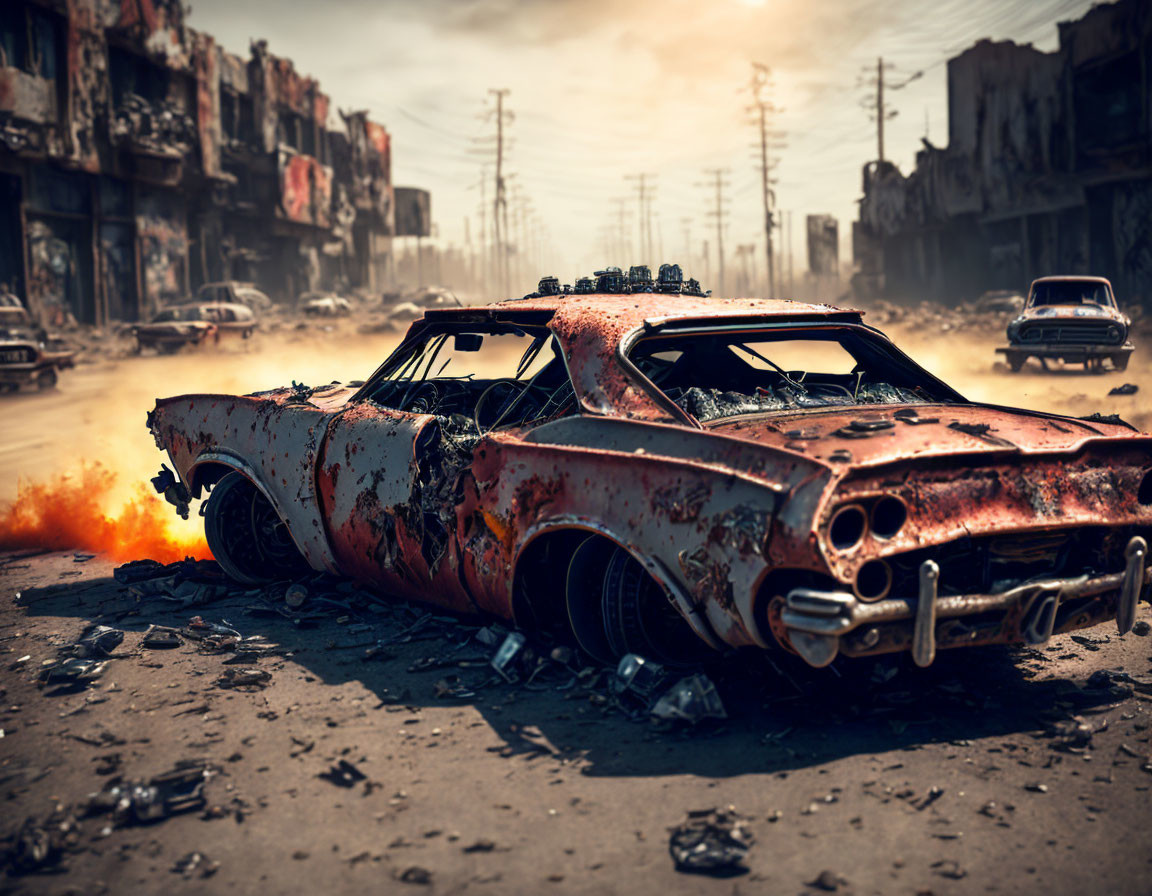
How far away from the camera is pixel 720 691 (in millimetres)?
3803

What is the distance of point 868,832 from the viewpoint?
2.82 metres

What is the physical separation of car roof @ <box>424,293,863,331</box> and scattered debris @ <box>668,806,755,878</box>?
6.12ft

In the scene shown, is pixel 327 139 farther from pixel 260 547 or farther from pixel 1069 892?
pixel 1069 892

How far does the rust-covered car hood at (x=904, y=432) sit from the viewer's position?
3.27m

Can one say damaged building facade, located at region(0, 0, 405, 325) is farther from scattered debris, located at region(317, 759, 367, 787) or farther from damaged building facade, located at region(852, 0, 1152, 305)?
scattered debris, located at region(317, 759, 367, 787)

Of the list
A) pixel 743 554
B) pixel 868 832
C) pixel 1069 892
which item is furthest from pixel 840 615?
pixel 1069 892

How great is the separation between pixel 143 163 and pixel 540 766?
104ft

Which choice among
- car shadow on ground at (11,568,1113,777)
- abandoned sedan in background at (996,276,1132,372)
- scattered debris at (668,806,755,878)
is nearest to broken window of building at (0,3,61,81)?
abandoned sedan in background at (996,276,1132,372)

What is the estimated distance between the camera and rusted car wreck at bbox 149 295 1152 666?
10.3ft

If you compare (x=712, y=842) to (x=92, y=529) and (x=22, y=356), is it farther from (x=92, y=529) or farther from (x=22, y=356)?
(x=22, y=356)

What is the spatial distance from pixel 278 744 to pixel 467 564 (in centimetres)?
102

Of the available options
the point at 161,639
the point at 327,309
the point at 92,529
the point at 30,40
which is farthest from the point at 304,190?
the point at 161,639

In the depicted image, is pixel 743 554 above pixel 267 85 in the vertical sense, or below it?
below

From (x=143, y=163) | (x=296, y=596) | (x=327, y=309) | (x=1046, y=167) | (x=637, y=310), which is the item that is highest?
(x=143, y=163)
